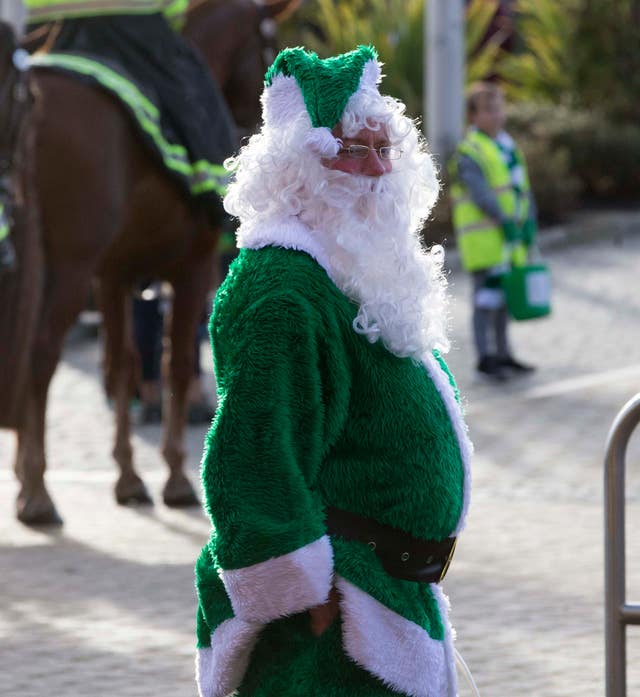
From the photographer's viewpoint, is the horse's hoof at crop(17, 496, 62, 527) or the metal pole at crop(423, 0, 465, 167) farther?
the metal pole at crop(423, 0, 465, 167)

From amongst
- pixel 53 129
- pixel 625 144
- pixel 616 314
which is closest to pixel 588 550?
pixel 53 129

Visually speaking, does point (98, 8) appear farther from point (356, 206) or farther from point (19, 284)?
point (356, 206)

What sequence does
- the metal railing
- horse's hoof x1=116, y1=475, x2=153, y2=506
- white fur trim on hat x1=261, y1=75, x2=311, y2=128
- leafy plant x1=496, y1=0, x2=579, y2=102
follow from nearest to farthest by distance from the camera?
white fur trim on hat x1=261, y1=75, x2=311, y2=128, the metal railing, horse's hoof x1=116, y1=475, x2=153, y2=506, leafy plant x1=496, y1=0, x2=579, y2=102

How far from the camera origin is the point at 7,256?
284 inches

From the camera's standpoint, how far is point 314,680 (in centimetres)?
323

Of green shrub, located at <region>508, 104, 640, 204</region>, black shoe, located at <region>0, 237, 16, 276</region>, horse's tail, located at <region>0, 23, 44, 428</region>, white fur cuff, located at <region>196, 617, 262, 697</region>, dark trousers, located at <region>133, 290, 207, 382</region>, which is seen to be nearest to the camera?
white fur cuff, located at <region>196, 617, 262, 697</region>

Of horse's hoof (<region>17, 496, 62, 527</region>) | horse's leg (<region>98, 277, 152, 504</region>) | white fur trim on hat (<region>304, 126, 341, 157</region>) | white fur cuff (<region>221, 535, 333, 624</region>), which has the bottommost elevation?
horse's hoof (<region>17, 496, 62, 527</region>)

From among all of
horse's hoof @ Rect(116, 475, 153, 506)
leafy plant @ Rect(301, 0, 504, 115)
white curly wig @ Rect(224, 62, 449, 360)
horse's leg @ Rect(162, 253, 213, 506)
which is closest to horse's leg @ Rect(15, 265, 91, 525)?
horse's hoof @ Rect(116, 475, 153, 506)

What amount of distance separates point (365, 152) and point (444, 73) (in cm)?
1684

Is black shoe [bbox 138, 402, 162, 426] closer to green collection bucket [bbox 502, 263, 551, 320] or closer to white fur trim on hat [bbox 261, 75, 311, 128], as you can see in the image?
green collection bucket [bbox 502, 263, 551, 320]

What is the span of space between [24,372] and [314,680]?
4424 millimetres

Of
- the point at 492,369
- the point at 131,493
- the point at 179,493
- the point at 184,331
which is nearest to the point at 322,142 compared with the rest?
the point at 179,493

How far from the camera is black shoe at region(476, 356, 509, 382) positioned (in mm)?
11984

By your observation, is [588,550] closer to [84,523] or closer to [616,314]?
[84,523]
